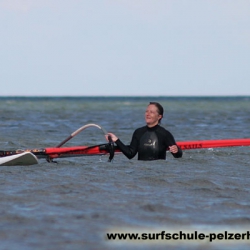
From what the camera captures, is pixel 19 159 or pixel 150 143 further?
pixel 150 143

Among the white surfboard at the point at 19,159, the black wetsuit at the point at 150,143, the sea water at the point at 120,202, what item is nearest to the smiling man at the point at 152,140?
the black wetsuit at the point at 150,143

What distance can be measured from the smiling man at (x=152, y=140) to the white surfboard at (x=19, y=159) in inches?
60.4

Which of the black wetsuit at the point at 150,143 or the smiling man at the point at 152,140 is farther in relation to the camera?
the black wetsuit at the point at 150,143

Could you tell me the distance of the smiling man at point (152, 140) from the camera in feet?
39.5

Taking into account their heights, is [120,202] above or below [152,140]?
below

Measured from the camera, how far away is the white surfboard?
1197 centimetres

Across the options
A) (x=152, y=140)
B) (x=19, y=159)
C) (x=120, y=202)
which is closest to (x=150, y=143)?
(x=152, y=140)

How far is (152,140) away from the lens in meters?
12.3

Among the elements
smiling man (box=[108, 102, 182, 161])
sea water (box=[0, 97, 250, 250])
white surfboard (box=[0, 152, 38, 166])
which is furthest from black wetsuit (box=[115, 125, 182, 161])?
white surfboard (box=[0, 152, 38, 166])

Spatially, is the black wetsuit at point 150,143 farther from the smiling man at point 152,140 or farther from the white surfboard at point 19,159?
the white surfboard at point 19,159

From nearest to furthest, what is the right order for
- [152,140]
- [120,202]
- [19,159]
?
[120,202]
[19,159]
[152,140]

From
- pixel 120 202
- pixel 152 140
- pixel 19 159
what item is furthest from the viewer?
pixel 152 140

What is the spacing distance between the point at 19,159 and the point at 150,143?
2443 millimetres

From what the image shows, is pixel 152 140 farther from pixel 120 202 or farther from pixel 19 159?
pixel 120 202
